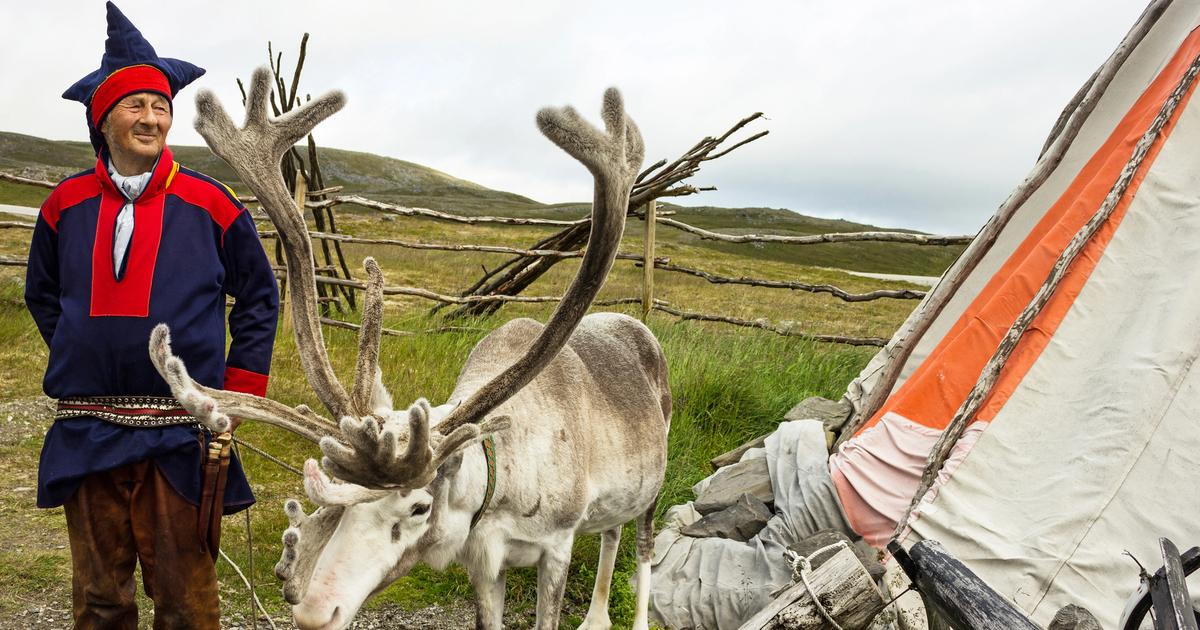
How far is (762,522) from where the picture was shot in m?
4.11

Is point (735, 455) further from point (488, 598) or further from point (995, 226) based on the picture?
point (488, 598)

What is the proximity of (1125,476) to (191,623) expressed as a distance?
3167mm

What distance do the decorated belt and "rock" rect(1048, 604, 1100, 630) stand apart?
223 centimetres

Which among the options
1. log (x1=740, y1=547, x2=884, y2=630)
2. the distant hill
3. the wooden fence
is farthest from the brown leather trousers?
the distant hill

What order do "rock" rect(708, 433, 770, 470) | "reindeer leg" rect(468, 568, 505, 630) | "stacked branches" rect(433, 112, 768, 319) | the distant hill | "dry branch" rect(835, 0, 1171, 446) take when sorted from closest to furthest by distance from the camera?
"reindeer leg" rect(468, 568, 505, 630) < "dry branch" rect(835, 0, 1171, 446) < "rock" rect(708, 433, 770, 470) < "stacked branches" rect(433, 112, 768, 319) < the distant hill

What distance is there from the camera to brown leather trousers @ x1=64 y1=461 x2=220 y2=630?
2.32m

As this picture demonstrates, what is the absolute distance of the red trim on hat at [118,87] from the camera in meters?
2.24

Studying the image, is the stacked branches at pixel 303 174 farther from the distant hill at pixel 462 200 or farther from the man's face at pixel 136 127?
the distant hill at pixel 462 200

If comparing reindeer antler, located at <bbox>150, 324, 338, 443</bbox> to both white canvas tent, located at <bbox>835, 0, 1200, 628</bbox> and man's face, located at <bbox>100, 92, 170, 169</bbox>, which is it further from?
white canvas tent, located at <bbox>835, 0, 1200, 628</bbox>

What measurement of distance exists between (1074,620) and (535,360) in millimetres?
1462

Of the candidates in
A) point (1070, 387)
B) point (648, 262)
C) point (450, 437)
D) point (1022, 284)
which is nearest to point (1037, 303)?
point (1070, 387)

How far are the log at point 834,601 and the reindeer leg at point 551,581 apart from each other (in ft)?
2.36

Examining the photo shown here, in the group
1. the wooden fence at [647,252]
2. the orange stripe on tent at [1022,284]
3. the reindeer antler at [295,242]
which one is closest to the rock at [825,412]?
the orange stripe on tent at [1022,284]

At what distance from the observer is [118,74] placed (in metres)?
2.25
